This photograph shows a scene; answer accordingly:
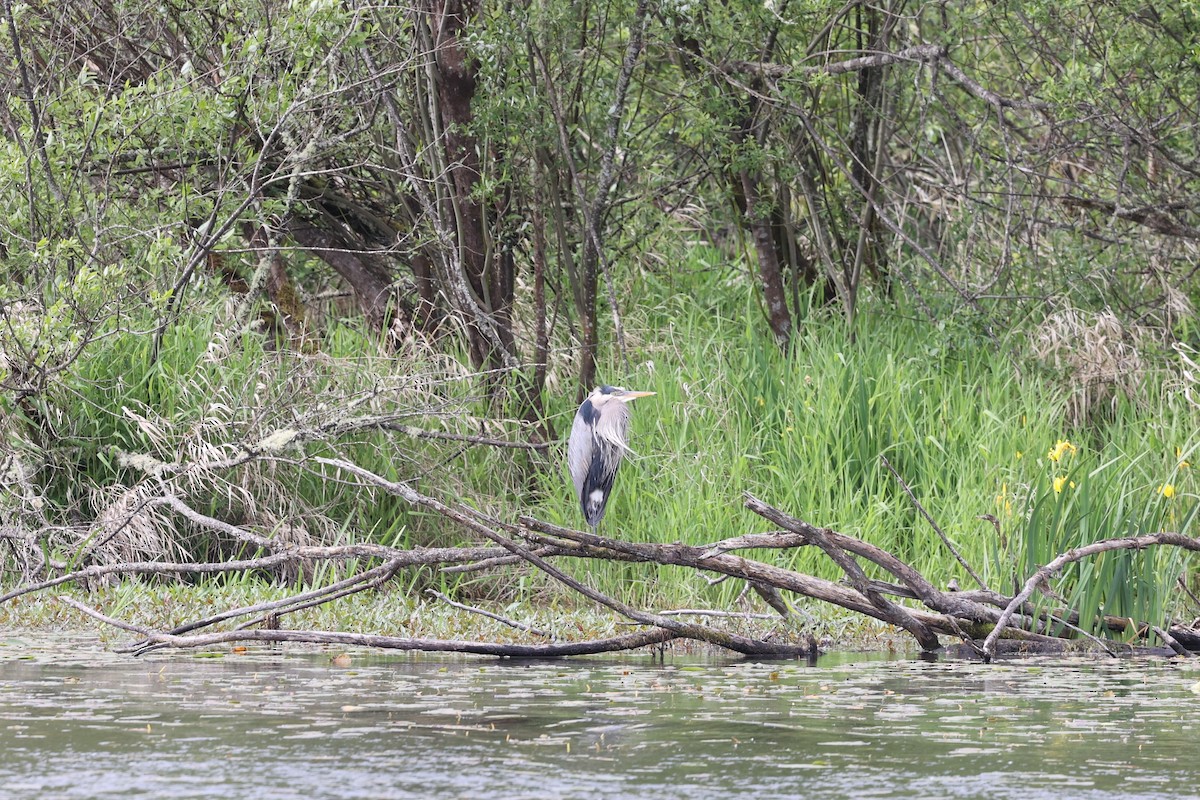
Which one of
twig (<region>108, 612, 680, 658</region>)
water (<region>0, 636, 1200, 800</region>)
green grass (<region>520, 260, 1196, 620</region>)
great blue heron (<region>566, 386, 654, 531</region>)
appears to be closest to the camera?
water (<region>0, 636, 1200, 800</region>)

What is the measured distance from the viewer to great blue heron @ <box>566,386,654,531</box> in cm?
630

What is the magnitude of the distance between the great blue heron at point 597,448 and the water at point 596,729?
1659 millimetres

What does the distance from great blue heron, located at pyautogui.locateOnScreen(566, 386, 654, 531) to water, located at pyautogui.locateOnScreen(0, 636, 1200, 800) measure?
1.66 metres

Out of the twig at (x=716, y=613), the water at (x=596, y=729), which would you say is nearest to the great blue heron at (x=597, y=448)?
the twig at (x=716, y=613)

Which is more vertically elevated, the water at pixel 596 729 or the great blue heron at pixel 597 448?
the great blue heron at pixel 597 448

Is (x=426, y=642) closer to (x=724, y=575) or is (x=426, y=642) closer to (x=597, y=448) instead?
(x=724, y=575)

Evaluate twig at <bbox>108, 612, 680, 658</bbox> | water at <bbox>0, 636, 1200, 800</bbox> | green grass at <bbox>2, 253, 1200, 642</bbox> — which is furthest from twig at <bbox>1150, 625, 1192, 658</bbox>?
twig at <bbox>108, 612, 680, 658</bbox>

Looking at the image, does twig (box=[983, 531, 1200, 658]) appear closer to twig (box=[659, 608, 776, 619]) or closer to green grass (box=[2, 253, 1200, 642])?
twig (box=[659, 608, 776, 619])

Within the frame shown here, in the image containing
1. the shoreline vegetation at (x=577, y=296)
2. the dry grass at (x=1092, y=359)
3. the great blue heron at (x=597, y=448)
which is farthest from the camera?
the dry grass at (x=1092, y=359)

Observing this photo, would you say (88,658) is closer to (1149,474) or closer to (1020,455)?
(1020,455)

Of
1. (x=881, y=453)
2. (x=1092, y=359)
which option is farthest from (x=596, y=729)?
(x=1092, y=359)

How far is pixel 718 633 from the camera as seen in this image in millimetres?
4727

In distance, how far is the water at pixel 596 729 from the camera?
276cm

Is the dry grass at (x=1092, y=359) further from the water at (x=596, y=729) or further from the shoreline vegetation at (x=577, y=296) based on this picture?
the water at (x=596, y=729)
